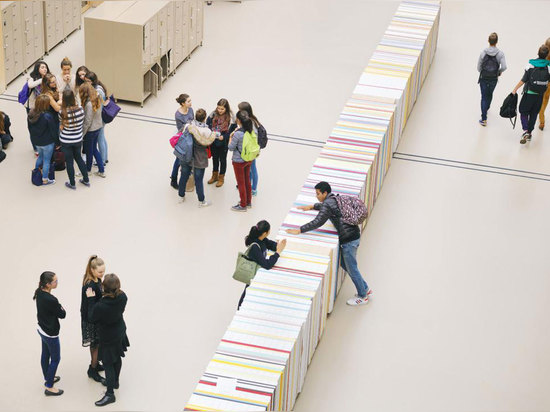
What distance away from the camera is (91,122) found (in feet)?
42.1

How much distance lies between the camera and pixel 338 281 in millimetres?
11164

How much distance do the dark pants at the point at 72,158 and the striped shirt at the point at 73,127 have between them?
77mm

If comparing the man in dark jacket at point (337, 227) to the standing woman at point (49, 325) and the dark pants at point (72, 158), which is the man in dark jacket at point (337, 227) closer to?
the standing woman at point (49, 325)

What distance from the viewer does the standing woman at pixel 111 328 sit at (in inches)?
348

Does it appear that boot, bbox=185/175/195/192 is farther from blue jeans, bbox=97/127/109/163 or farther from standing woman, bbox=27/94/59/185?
standing woman, bbox=27/94/59/185

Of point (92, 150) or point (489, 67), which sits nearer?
point (92, 150)

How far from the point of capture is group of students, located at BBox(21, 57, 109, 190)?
1241 centimetres

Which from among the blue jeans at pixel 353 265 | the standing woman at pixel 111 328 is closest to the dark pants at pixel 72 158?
the standing woman at pixel 111 328

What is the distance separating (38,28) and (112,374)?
28.3ft

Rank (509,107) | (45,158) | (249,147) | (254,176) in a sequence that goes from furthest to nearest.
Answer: (509,107) → (254,176) → (45,158) → (249,147)

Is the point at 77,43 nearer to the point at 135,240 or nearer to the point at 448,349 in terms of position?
the point at 135,240

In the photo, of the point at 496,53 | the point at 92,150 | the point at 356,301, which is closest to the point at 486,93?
the point at 496,53

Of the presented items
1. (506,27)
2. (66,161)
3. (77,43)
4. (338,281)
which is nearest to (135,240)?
(66,161)

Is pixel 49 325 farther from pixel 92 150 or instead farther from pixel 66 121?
pixel 92 150
